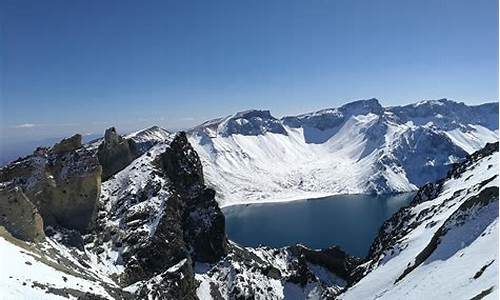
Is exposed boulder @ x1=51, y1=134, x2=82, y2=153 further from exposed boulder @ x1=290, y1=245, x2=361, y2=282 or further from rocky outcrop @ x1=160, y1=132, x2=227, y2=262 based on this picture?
exposed boulder @ x1=290, y1=245, x2=361, y2=282

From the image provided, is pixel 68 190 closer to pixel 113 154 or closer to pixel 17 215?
pixel 17 215

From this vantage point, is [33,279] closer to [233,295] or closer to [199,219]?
[233,295]

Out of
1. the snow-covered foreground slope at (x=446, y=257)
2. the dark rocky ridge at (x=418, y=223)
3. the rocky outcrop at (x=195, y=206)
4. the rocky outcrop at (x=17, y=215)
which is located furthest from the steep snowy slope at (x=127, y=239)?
the snow-covered foreground slope at (x=446, y=257)

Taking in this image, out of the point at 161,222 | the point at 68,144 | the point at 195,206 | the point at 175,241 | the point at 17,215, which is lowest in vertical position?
the point at 175,241

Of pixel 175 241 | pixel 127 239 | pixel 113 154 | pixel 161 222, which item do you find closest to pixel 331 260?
pixel 175 241

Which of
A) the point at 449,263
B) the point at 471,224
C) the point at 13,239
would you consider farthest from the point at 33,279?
the point at 471,224

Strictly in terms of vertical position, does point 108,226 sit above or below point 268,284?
above
